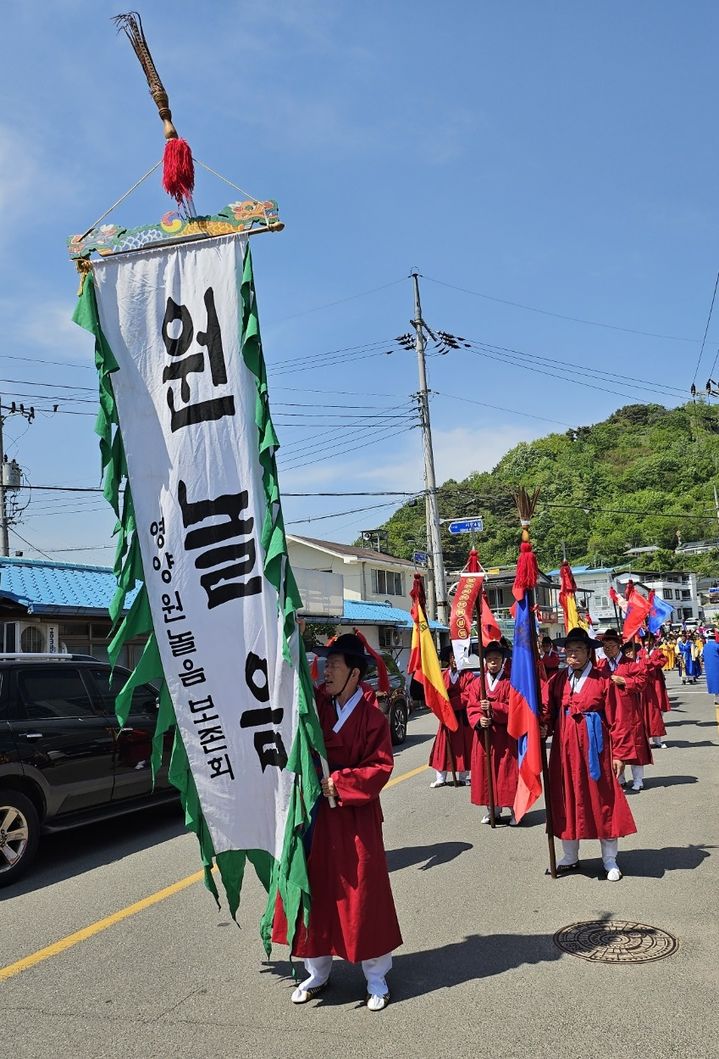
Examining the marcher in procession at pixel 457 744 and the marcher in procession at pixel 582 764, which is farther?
the marcher in procession at pixel 457 744

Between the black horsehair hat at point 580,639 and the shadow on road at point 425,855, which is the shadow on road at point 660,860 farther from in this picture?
the black horsehair hat at point 580,639

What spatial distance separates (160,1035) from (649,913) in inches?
122

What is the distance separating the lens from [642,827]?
7.79 m

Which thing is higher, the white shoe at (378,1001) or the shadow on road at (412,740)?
the white shoe at (378,1001)

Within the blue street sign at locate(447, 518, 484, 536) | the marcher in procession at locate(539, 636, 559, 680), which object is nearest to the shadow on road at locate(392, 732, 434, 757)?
the marcher in procession at locate(539, 636, 559, 680)

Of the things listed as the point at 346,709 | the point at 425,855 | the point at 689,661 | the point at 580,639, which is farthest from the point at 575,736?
the point at 689,661

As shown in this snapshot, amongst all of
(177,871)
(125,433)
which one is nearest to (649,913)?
(177,871)

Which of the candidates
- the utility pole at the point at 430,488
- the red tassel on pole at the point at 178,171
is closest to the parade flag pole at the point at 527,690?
the red tassel on pole at the point at 178,171

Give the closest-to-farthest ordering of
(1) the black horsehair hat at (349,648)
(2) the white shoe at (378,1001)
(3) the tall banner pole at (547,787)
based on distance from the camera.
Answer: (2) the white shoe at (378,1001) → (1) the black horsehair hat at (349,648) → (3) the tall banner pole at (547,787)

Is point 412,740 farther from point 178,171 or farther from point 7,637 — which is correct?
point 178,171

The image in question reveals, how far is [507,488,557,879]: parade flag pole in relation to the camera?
6.26 metres

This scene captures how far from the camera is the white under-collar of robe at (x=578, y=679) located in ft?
21.9

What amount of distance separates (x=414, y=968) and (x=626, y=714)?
6.08 metres

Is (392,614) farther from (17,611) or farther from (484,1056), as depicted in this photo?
(484,1056)
